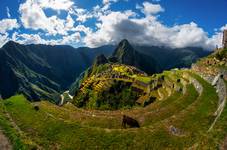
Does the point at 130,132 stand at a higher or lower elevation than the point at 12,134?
lower

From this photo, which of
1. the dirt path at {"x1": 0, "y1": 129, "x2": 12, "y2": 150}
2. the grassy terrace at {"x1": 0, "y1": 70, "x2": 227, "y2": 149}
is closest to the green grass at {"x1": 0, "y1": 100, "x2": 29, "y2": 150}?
the grassy terrace at {"x1": 0, "y1": 70, "x2": 227, "y2": 149}

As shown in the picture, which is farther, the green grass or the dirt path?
the green grass

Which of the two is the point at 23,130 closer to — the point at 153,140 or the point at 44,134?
the point at 44,134

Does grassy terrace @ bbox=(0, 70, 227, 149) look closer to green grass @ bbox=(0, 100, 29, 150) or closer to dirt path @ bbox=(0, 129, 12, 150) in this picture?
green grass @ bbox=(0, 100, 29, 150)

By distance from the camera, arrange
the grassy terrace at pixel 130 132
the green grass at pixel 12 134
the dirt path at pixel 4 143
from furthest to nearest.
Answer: the grassy terrace at pixel 130 132, the green grass at pixel 12 134, the dirt path at pixel 4 143

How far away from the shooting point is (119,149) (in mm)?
47031

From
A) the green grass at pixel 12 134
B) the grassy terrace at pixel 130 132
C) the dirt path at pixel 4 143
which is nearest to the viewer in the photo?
the dirt path at pixel 4 143

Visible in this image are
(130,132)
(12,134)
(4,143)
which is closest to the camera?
(4,143)

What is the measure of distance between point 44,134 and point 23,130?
15.8 ft

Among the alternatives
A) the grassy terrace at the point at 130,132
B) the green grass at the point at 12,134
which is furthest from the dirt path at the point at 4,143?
the grassy terrace at the point at 130,132

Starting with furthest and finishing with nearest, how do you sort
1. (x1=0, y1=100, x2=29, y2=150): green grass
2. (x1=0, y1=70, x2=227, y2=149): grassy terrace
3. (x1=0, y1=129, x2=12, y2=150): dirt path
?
(x1=0, y1=70, x2=227, y2=149): grassy terrace, (x1=0, y1=100, x2=29, y2=150): green grass, (x1=0, y1=129, x2=12, y2=150): dirt path

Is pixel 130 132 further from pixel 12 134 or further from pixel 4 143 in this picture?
pixel 4 143

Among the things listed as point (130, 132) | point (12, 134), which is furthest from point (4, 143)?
point (130, 132)

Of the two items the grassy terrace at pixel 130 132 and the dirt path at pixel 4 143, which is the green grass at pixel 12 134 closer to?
the grassy terrace at pixel 130 132
